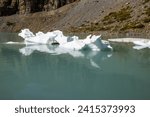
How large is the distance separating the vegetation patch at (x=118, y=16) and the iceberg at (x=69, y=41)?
3689 centimetres

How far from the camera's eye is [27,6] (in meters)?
136

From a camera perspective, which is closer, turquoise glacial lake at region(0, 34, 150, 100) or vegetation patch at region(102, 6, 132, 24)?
turquoise glacial lake at region(0, 34, 150, 100)

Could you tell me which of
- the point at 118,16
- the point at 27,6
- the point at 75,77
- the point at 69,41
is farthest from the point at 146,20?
the point at 27,6

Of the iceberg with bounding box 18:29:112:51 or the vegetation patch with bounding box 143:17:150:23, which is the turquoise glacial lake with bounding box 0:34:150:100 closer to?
the iceberg with bounding box 18:29:112:51

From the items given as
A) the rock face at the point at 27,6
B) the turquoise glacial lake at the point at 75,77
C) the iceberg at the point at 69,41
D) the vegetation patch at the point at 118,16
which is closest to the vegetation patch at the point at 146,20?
the vegetation patch at the point at 118,16

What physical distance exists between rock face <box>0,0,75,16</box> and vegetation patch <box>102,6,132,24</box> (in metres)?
57.5

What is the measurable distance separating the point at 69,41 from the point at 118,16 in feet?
147

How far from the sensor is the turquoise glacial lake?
45.1 feet

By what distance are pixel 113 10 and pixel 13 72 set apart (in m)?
66.4

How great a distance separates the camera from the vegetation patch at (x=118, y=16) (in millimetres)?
70938

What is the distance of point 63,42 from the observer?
3158 centimetres

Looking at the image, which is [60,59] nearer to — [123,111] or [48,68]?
[48,68]

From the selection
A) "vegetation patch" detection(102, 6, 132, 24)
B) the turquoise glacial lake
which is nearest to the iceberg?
the turquoise glacial lake

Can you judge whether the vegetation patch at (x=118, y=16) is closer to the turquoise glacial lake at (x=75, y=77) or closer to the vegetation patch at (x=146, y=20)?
the vegetation patch at (x=146, y=20)
